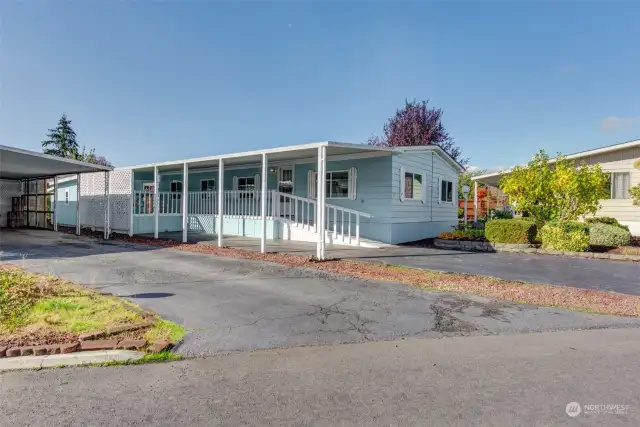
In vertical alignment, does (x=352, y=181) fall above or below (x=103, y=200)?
above

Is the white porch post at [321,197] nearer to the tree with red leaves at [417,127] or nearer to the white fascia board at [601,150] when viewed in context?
the white fascia board at [601,150]

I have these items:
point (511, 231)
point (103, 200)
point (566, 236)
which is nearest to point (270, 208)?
point (103, 200)

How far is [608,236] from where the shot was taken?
38.7ft

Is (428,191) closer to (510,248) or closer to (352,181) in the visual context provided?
(352,181)

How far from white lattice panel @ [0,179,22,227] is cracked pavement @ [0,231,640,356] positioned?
14.9m

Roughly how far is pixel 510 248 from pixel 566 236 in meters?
1.55

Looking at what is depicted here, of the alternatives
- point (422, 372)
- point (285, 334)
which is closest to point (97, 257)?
point (285, 334)

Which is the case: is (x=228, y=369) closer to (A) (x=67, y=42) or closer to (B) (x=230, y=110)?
(A) (x=67, y=42)

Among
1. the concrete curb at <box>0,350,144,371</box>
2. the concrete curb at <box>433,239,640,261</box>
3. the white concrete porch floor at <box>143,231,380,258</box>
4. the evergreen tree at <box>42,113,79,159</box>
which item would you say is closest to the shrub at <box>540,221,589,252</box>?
the concrete curb at <box>433,239,640,261</box>

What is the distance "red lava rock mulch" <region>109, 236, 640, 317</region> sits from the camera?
18.1 ft

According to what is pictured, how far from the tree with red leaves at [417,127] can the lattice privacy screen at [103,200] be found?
20385 millimetres

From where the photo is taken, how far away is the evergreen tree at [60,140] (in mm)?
44906

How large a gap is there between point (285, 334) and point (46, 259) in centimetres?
801

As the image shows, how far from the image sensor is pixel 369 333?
166 inches
